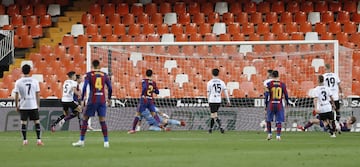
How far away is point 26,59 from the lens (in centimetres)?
3494

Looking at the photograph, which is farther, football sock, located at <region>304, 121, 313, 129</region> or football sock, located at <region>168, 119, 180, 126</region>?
football sock, located at <region>168, 119, 180, 126</region>

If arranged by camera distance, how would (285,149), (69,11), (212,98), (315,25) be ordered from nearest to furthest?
(285,149) < (212,98) < (315,25) < (69,11)

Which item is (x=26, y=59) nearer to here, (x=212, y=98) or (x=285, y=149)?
(x=212, y=98)

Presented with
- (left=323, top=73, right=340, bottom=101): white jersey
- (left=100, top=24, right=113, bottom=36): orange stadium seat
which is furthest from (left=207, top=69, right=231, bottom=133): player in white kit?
(left=100, top=24, right=113, bottom=36): orange stadium seat

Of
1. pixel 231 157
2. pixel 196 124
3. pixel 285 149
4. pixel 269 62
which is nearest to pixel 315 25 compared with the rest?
pixel 269 62

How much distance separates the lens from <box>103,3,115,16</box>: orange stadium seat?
3589cm

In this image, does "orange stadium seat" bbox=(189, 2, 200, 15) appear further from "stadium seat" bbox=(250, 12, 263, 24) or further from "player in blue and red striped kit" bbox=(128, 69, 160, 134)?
"player in blue and red striped kit" bbox=(128, 69, 160, 134)

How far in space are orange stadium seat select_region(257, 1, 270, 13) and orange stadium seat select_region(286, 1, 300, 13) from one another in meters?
0.81

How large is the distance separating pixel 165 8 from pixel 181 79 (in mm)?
5498

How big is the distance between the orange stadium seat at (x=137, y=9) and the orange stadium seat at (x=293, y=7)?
5.62 meters

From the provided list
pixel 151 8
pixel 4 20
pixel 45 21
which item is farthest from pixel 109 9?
pixel 4 20

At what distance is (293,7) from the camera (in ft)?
117

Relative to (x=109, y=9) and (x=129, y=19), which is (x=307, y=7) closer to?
(x=129, y=19)

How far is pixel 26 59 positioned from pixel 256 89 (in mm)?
9264
